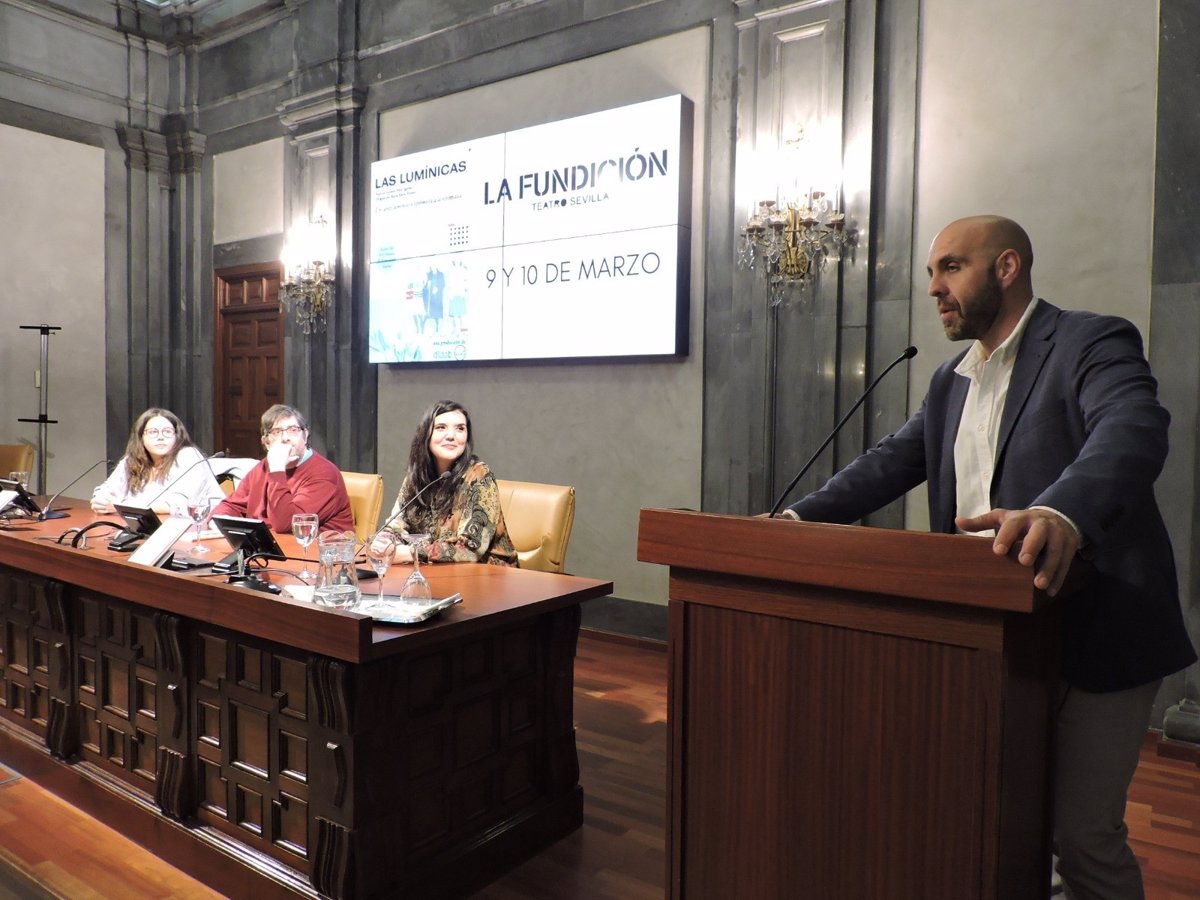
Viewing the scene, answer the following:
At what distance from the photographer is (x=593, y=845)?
7.71 feet

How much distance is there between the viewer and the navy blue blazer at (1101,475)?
1136 mm

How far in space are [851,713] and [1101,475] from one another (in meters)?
0.45

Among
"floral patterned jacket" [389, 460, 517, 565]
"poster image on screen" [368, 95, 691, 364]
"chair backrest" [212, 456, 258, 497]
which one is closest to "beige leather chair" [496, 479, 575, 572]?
"floral patterned jacket" [389, 460, 517, 565]

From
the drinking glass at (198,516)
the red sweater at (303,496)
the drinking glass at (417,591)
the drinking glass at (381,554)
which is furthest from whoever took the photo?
the red sweater at (303,496)

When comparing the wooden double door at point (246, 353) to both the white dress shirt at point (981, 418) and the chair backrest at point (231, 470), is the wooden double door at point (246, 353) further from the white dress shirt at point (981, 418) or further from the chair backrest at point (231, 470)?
the white dress shirt at point (981, 418)

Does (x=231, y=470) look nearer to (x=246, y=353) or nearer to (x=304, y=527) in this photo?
(x=246, y=353)

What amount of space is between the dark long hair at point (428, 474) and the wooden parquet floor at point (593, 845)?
100 centimetres

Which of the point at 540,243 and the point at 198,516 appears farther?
the point at 540,243

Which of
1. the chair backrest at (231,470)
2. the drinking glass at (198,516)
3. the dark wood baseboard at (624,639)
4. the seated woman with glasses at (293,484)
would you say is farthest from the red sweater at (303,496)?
the dark wood baseboard at (624,639)

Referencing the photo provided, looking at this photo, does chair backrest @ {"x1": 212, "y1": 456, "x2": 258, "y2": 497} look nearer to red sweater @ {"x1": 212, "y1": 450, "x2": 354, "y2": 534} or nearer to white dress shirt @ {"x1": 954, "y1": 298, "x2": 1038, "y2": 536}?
red sweater @ {"x1": 212, "y1": 450, "x2": 354, "y2": 534}

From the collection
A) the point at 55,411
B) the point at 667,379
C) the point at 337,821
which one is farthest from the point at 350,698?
the point at 55,411

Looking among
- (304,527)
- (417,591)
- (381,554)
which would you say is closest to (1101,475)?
(417,591)

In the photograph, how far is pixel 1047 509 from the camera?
1.06 m

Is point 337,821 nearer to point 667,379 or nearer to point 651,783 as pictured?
point 651,783
